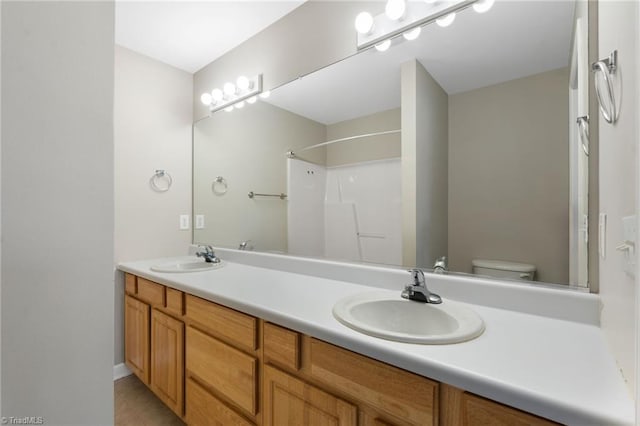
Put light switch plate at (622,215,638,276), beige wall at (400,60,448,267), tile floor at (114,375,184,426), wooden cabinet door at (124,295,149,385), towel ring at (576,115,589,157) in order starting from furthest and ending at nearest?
wooden cabinet door at (124,295,149,385) < tile floor at (114,375,184,426) < beige wall at (400,60,448,267) < towel ring at (576,115,589,157) < light switch plate at (622,215,638,276)

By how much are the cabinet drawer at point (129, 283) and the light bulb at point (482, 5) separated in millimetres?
2476

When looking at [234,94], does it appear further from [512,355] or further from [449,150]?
[512,355]

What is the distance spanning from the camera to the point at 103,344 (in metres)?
0.45

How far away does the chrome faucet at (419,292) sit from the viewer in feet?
3.57

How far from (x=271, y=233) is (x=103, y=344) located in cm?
152

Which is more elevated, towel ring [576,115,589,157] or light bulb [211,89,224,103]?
light bulb [211,89,224,103]

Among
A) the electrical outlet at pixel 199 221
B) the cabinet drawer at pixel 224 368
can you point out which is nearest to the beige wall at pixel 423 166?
the cabinet drawer at pixel 224 368

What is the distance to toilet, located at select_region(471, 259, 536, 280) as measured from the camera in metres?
1.09

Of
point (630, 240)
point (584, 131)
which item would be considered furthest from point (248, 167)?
point (630, 240)

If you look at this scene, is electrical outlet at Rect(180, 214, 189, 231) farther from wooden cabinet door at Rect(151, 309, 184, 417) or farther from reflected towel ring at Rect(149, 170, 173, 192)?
wooden cabinet door at Rect(151, 309, 184, 417)

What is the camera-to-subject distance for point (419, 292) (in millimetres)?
1107

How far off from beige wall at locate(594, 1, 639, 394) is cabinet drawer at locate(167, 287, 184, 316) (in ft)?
5.43

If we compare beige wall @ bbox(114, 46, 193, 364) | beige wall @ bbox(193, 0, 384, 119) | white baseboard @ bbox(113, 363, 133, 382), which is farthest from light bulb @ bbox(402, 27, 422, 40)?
white baseboard @ bbox(113, 363, 133, 382)

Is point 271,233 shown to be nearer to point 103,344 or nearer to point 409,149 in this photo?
point 409,149
